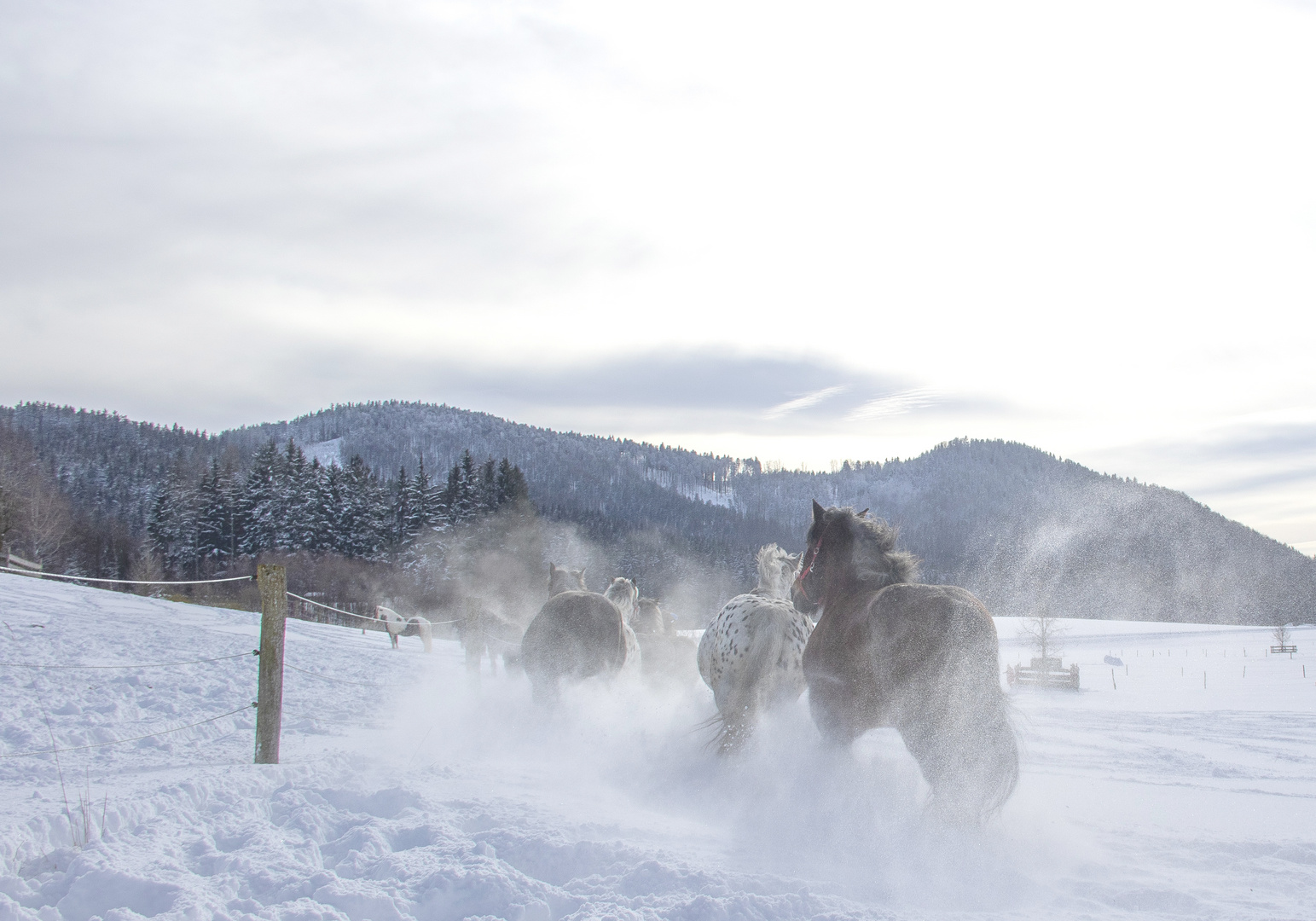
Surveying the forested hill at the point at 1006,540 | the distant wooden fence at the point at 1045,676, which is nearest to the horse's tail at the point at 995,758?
the distant wooden fence at the point at 1045,676

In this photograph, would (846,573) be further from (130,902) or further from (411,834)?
(130,902)

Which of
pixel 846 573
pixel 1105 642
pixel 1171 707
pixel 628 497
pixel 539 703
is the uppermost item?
pixel 628 497

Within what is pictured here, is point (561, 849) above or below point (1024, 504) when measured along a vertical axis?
below

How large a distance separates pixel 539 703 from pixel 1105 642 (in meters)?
49.7

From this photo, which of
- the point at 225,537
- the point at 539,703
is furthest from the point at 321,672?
the point at 225,537

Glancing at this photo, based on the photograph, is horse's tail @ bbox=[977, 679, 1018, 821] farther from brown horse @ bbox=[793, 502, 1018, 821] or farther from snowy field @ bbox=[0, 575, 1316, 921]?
snowy field @ bbox=[0, 575, 1316, 921]

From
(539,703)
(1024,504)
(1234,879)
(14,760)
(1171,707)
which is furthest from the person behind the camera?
(1024,504)

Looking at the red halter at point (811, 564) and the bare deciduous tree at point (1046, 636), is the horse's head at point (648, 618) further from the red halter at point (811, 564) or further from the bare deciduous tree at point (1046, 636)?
the bare deciduous tree at point (1046, 636)

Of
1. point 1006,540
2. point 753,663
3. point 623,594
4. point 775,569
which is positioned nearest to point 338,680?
point 623,594

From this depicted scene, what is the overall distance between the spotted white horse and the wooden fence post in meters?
3.57

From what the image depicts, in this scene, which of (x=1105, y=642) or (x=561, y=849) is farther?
(x=1105, y=642)

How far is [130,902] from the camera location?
10.2 feet

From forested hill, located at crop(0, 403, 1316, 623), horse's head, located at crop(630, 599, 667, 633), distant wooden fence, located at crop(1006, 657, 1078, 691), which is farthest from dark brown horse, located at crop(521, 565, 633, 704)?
forested hill, located at crop(0, 403, 1316, 623)

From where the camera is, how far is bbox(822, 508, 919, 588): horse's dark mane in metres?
5.34
